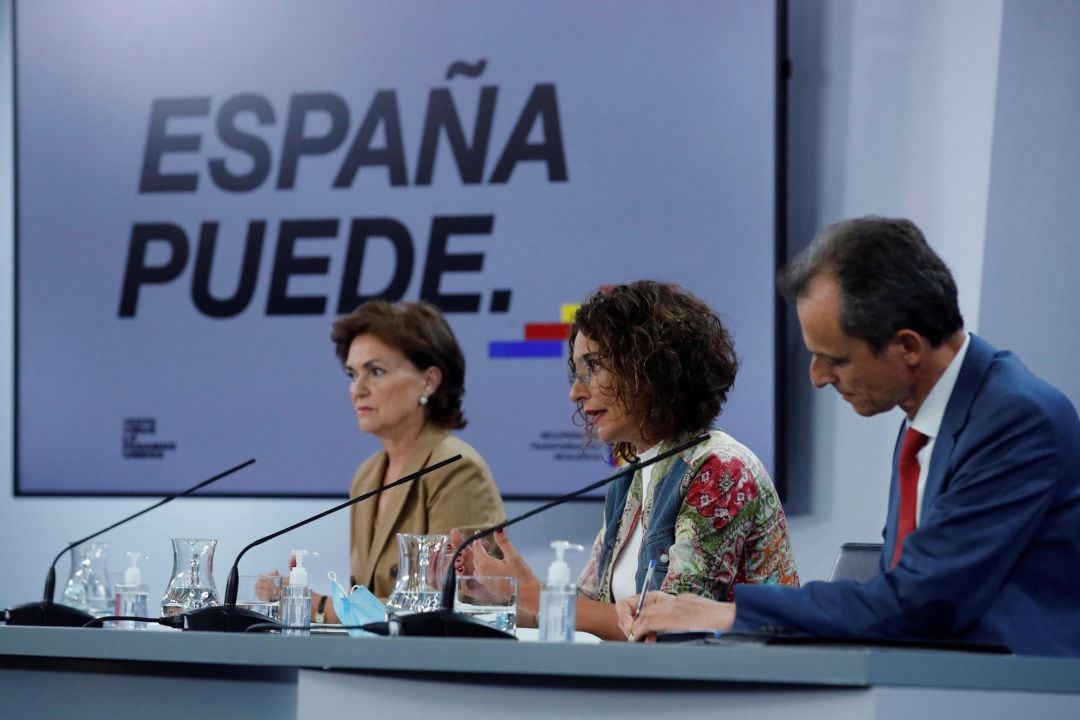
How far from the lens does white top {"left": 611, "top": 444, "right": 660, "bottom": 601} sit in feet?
8.24

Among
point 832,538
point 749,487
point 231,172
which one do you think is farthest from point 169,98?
point 749,487

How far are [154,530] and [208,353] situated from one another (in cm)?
67

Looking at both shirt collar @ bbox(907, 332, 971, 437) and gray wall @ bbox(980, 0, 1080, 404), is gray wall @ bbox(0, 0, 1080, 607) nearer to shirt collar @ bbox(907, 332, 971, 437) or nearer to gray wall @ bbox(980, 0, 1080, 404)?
gray wall @ bbox(980, 0, 1080, 404)

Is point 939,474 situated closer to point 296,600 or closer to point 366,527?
point 296,600

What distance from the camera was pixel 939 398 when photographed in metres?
1.97

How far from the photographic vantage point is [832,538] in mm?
3717

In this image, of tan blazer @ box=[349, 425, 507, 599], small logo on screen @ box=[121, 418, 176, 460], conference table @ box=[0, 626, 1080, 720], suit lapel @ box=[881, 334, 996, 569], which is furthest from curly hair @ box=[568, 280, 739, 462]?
small logo on screen @ box=[121, 418, 176, 460]

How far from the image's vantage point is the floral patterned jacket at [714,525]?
2.32 meters

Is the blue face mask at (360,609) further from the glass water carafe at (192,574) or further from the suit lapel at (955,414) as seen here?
the suit lapel at (955,414)

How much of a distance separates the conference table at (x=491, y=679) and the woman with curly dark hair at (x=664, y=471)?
63cm

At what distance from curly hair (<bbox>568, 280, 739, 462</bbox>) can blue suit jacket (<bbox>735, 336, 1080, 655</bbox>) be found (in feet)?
2.44

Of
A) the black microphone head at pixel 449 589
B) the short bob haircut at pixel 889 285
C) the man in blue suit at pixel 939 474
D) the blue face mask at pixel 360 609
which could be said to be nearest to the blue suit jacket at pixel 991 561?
the man in blue suit at pixel 939 474

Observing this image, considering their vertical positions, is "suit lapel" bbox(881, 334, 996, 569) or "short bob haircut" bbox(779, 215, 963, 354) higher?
"short bob haircut" bbox(779, 215, 963, 354)

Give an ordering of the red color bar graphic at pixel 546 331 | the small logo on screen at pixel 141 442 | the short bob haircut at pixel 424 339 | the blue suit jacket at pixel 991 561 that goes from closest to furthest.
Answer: the blue suit jacket at pixel 991 561, the short bob haircut at pixel 424 339, the red color bar graphic at pixel 546 331, the small logo on screen at pixel 141 442
